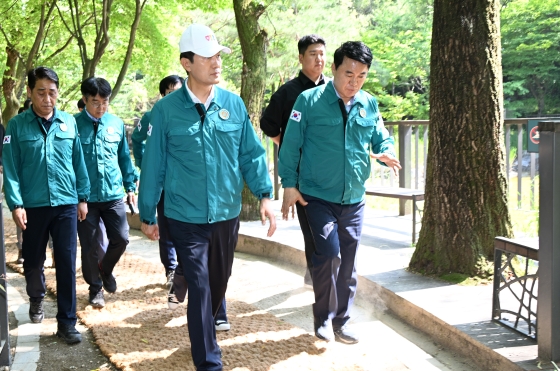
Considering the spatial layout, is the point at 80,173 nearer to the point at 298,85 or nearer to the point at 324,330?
the point at 298,85

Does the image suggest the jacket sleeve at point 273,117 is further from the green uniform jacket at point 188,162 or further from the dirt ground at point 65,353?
the dirt ground at point 65,353

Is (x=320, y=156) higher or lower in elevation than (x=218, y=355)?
higher

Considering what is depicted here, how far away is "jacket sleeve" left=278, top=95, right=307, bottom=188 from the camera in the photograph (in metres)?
4.98

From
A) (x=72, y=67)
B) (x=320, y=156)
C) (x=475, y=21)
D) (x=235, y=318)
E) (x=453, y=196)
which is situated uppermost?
(x=72, y=67)

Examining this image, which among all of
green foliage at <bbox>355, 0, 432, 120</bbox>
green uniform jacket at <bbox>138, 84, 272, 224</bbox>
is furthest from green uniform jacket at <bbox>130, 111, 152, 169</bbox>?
green foliage at <bbox>355, 0, 432, 120</bbox>

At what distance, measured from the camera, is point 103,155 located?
21.5ft

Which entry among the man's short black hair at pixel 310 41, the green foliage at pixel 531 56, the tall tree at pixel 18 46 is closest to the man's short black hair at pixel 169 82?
the man's short black hair at pixel 310 41

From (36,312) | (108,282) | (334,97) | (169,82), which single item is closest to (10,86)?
(169,82)

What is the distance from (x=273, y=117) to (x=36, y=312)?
2.70m

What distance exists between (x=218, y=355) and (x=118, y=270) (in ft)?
13.6

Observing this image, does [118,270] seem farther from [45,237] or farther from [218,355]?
[218,355]

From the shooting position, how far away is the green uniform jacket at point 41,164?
5.55m

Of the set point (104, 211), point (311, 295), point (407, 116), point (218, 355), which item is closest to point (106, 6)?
point (104, 211)

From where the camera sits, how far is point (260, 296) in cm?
666
